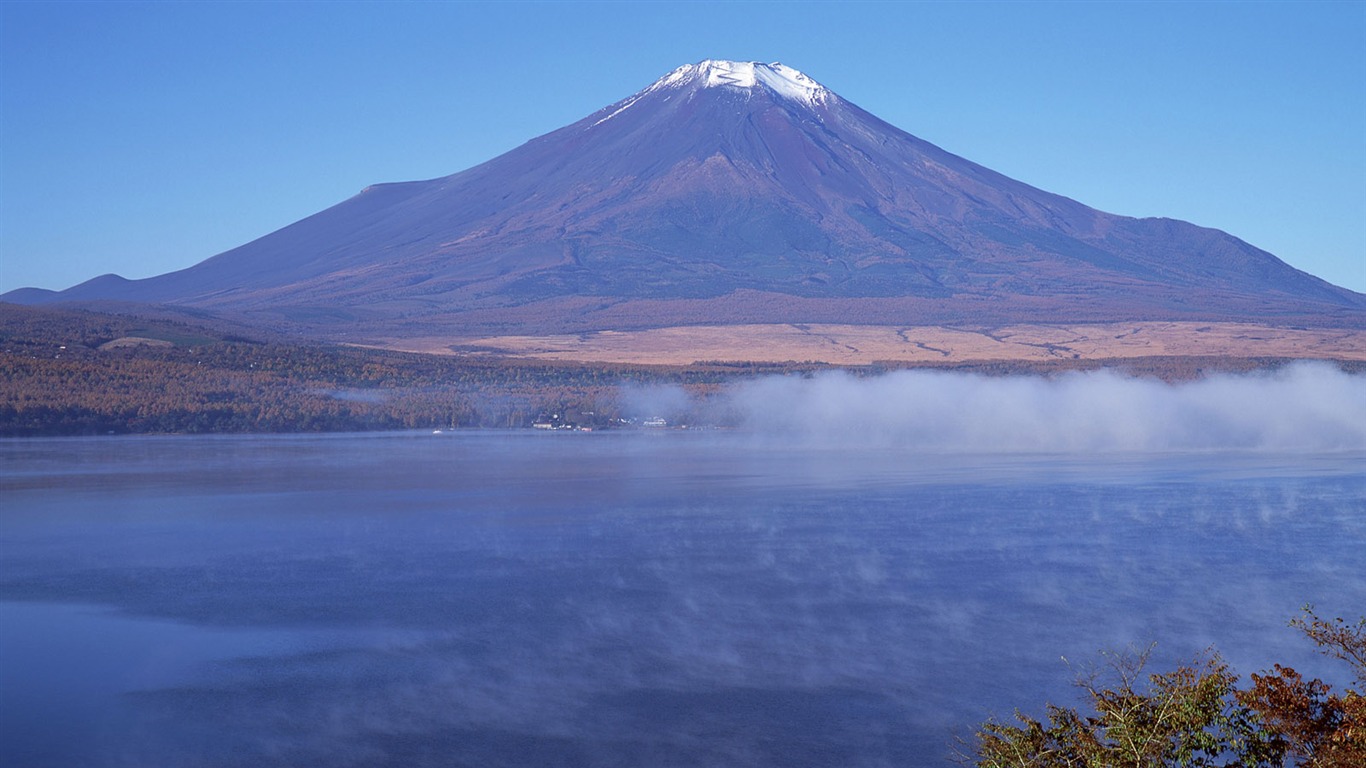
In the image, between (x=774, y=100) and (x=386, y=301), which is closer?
(x=386, y=301)

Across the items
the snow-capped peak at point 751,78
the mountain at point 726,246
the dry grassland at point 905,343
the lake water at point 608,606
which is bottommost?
the lake water at point 608,606

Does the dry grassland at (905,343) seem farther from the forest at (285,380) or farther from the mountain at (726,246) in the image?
the forest at (285,380)

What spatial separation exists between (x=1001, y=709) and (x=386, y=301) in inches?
3479

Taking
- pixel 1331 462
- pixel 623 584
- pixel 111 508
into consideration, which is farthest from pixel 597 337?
pixel 623 584

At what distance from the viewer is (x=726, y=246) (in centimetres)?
11031

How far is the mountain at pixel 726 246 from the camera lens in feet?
313

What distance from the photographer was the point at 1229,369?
6122 cm

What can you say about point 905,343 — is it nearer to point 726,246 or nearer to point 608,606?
point 726,246

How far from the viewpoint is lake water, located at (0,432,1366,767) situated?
1349 centimetres

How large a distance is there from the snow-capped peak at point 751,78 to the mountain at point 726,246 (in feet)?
1.02

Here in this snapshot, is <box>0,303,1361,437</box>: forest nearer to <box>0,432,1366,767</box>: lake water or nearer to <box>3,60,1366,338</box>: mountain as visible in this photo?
<box>0,432,1366,767</box>: lake water

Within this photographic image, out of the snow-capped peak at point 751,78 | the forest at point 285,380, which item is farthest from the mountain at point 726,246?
the forest at point 285,380

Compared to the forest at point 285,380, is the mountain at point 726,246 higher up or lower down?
higher up

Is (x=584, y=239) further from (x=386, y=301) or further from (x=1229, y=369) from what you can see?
(x=1229, y=369)
